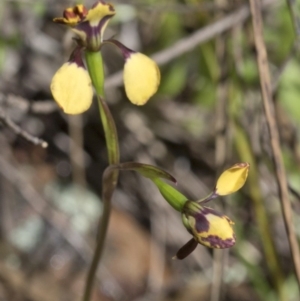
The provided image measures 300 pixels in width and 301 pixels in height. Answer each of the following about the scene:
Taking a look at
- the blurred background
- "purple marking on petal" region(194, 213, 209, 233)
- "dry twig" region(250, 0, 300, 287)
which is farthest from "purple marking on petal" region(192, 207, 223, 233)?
the blurred background

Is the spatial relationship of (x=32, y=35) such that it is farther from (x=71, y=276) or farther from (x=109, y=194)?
(x=109, y=194)

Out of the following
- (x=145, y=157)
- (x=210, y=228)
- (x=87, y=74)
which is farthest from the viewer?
(x=145, y=157)

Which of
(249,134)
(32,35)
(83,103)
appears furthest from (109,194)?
(32,35)

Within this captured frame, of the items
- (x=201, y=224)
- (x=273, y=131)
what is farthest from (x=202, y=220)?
(x=273, y=131)

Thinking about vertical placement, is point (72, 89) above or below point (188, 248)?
above

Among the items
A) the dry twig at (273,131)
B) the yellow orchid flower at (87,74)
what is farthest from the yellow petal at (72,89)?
the dry twig at (273,131)

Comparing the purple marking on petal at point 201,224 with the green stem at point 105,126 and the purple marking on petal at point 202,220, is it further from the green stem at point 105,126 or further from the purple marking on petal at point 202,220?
the green stem at point 105,126

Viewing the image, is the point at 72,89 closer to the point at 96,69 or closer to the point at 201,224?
the point at 96,69
